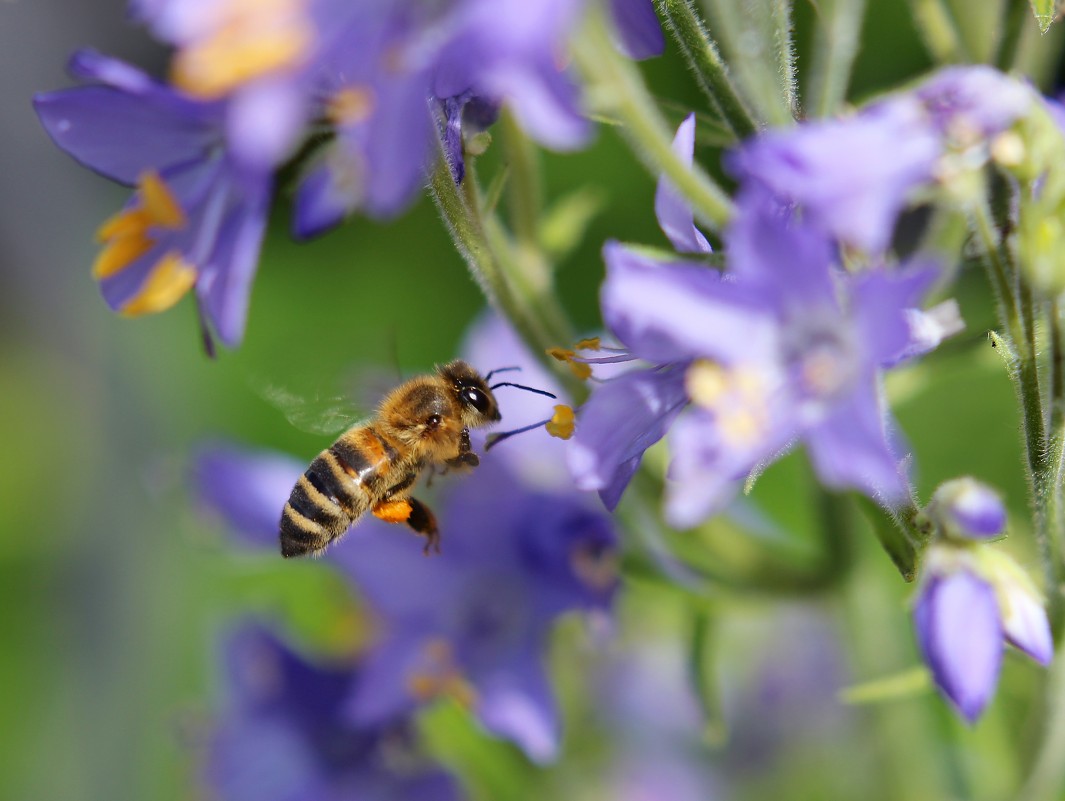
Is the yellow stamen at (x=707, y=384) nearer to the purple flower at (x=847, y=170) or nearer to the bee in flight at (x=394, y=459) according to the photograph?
the purple flower at (x=847, y=170)

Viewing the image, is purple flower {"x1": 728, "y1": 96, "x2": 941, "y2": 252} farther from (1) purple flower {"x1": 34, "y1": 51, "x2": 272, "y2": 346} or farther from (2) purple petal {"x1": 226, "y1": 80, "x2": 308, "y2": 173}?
(1) purple flower {"x1": 34, "y1": 51, "x2": 272, "y2": 346}

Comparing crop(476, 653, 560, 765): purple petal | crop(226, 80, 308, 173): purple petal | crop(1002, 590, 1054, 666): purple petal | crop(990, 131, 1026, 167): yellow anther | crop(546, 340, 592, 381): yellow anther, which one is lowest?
crop(476, 653, 560, 765): purple petal

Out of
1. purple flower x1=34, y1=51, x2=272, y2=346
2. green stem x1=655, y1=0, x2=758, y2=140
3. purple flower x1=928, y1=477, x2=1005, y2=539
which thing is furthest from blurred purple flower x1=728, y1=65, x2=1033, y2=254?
purple flower x1=34, y1=51, x2=272, y2=346

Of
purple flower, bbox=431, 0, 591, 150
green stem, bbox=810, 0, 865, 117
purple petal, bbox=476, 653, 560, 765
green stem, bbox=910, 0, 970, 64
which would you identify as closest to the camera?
purple flower, bbox=431, 0, 591, 150

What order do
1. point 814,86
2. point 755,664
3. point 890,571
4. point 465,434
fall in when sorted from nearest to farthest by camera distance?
point 814,86
point 465,434
point 890,571
point 755,664

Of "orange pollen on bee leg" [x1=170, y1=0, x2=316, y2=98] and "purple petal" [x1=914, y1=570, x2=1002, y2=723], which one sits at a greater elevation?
"orange pollen on bee leg" [x1=170, y1=0, x2=316, y2=98]

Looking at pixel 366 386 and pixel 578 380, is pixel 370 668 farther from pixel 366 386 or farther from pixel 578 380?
pixel 578 380

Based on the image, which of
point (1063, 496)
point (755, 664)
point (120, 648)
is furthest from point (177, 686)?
point (1063, 496)

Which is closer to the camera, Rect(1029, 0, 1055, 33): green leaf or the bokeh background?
Rect(1029, 0, 1055, 33): green leaf
